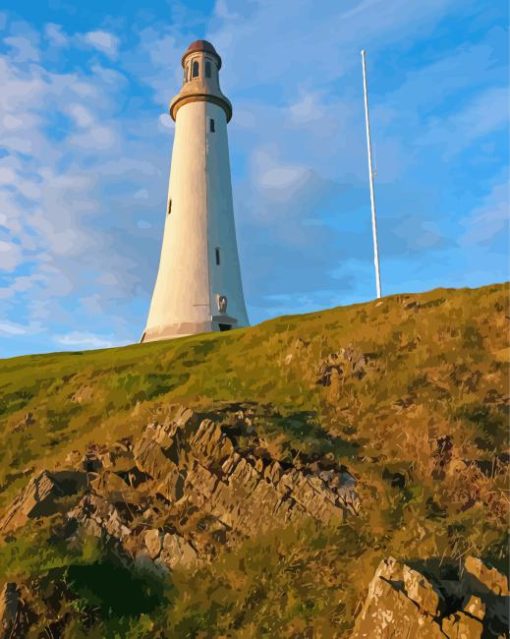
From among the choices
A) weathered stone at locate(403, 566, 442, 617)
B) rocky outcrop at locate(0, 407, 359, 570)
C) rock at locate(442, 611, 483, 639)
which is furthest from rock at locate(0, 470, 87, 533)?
rock at locate(442, 611, 483, 639)

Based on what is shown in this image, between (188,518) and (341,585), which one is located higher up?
(188,518)

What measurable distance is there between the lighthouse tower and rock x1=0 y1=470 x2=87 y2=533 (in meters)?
27.6

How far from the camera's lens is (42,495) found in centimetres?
948

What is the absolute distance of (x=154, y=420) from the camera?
447 inches

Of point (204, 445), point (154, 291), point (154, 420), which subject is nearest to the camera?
point (204, 445)

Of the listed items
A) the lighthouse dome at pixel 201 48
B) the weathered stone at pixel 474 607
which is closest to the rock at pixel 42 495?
the weathered stone at pixel 474 607

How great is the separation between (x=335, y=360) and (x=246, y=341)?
6.40 metres

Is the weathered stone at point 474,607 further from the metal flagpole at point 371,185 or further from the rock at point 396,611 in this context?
the metal flagpole at point 371,185

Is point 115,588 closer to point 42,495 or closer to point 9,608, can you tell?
point 9,608

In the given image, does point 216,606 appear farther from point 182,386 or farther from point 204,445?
point 182,386

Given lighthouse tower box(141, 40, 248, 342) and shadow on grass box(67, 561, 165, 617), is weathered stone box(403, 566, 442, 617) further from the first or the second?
lighthouse tower box(141, 40, 248, 342)

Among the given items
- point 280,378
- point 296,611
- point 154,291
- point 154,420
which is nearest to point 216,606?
point 296,611

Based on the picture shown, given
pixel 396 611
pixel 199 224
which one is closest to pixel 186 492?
pixel 396 611

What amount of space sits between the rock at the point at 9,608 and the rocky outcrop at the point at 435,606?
4379 millimetres
